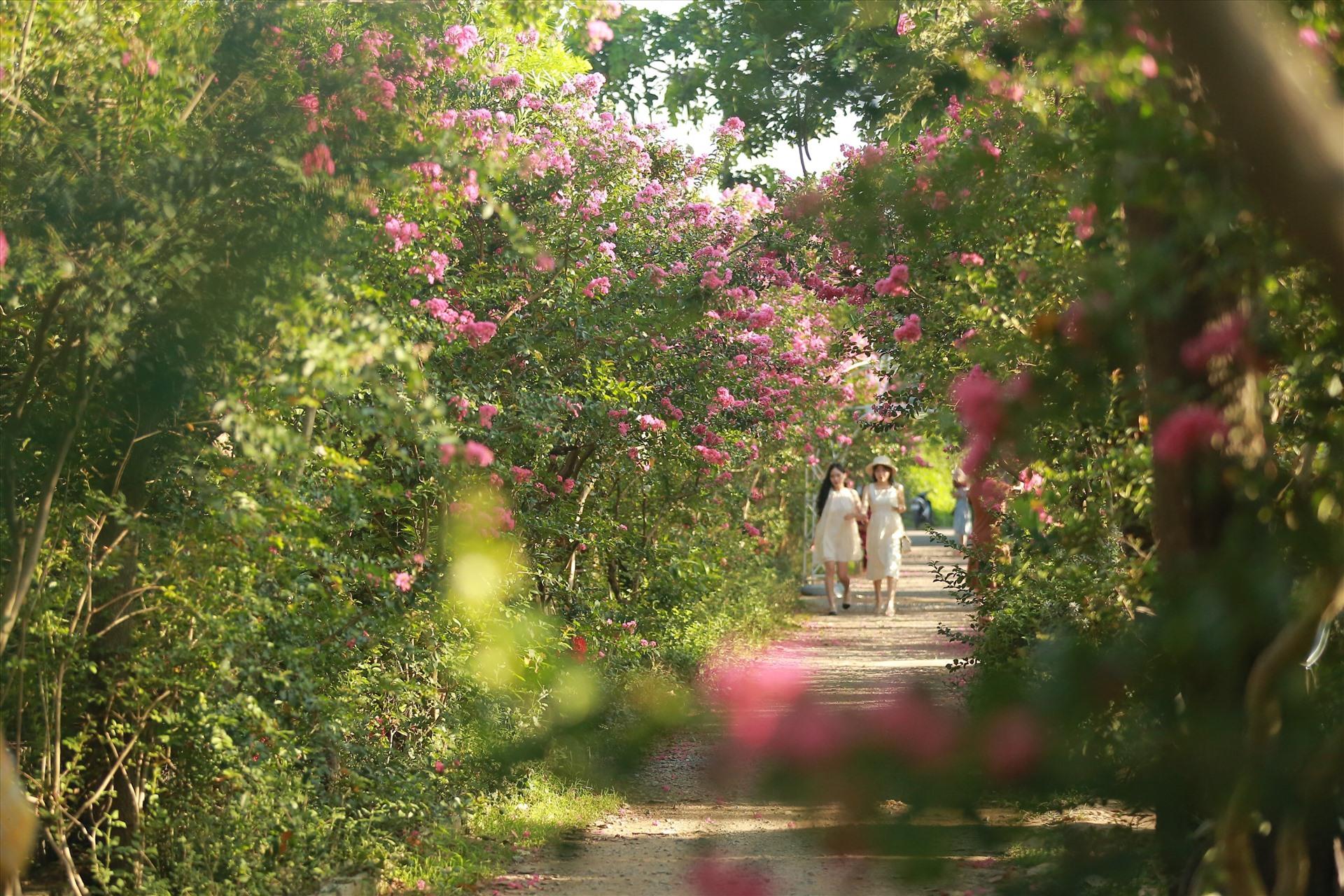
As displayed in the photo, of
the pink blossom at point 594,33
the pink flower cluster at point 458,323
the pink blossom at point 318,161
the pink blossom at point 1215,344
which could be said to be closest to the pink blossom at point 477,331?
the pink flower cluster at point 458,323

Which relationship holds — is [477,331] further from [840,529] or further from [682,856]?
[840,529]

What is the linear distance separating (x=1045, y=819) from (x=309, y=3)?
464cm

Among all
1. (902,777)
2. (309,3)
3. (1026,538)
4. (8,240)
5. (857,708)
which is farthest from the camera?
(1026,538)

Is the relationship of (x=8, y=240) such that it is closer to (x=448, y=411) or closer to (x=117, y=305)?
(x=117, y=305)

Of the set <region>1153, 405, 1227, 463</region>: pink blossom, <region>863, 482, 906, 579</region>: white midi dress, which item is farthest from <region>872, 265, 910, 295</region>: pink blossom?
<region>863, 482, 906, 579</region>: white midi dress

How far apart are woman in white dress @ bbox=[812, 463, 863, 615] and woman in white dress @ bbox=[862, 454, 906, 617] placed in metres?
0.19

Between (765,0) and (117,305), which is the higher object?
(765,0)

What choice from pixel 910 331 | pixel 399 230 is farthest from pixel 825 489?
pixel 399 230

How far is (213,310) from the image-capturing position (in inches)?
194

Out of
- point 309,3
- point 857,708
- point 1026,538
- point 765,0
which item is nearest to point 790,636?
point 1026,538

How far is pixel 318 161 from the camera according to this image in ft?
17.3

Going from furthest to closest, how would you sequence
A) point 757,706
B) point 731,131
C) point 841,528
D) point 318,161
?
point 841,528 < point 731,131 < point 318,161 < point 757,706

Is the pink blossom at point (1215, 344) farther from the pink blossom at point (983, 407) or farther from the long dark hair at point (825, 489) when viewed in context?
the long dark hair at point (825, 489)

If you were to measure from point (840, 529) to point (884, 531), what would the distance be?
583mm
